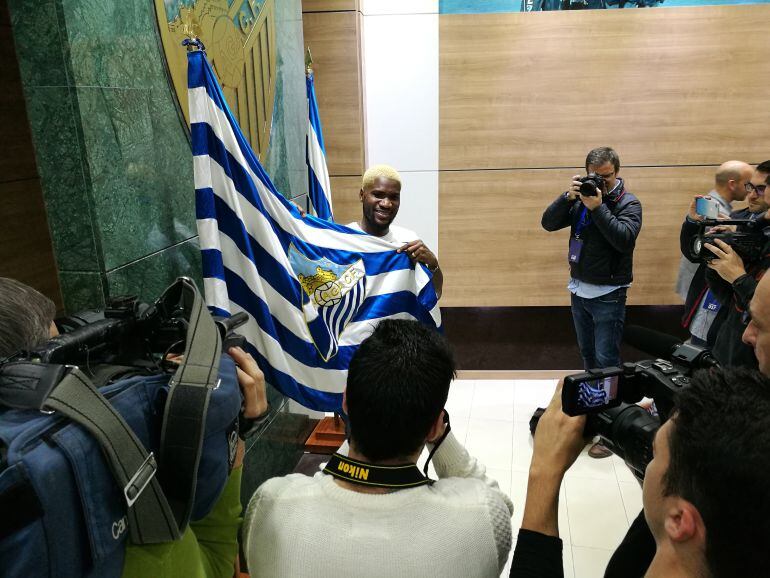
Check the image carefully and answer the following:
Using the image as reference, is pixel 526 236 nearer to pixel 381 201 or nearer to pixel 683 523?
pixel 381 201

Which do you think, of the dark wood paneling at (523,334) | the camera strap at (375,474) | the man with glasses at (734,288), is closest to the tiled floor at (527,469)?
the dark wood paneling at (523,334)

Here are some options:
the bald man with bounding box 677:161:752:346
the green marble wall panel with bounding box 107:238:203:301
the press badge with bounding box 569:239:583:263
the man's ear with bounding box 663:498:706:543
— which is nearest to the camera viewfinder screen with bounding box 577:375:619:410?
the man's ear with bounding box 663:498:706:543

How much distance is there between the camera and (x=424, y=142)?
165 inches

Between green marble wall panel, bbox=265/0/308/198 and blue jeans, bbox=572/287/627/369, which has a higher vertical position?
green marble wall panel, bbox=265/0/308/198

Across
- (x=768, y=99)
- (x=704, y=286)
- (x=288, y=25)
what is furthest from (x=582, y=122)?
(x=288, y=25)

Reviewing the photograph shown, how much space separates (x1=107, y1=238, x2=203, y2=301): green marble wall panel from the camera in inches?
61.9

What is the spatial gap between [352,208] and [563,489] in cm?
240

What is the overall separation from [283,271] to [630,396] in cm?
118

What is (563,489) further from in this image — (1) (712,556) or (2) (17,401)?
(2) (17,401)

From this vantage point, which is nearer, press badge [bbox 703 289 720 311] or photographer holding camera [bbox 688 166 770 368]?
photographer holding camera [bbox 688 166 770 368]

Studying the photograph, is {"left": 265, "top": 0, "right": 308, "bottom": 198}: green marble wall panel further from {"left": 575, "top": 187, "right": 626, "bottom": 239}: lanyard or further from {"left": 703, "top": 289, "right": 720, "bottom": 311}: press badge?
{"left": 703, "top": 289, "right": 720, "bottom": 311}: press badge

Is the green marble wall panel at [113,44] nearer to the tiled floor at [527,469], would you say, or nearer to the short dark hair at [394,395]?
the short dark hair at [394,395]

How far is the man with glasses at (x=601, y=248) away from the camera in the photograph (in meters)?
3.14

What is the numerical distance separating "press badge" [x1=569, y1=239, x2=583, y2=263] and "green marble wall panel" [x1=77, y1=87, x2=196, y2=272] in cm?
226
